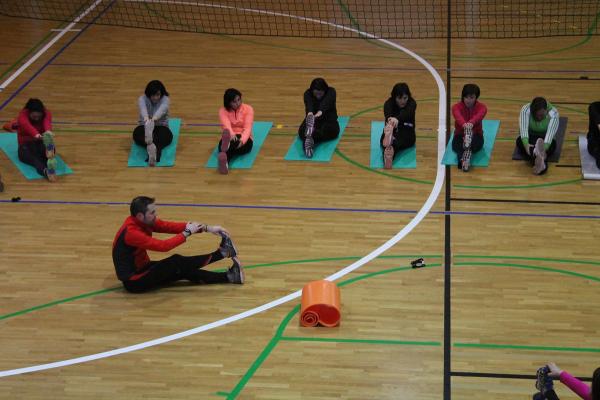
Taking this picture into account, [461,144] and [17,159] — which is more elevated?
[461,144]

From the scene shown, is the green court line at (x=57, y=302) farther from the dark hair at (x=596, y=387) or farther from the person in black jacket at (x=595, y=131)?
the person in black jacket at (x=595, y=131)

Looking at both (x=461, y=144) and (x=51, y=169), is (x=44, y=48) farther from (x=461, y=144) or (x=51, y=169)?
(x=461, y=144)

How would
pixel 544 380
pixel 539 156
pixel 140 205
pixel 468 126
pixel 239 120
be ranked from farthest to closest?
pixel 239 120
pixel 468 126
pixel 539 156
pixel 140 205
pixel 544 380

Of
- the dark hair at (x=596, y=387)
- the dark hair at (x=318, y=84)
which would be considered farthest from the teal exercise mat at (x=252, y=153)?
the dark hair at (x=596, y=387)

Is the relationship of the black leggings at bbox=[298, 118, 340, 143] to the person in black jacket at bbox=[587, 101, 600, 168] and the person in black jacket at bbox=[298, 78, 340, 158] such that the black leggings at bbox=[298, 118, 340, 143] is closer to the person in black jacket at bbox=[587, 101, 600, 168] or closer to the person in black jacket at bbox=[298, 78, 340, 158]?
the person in black jacket at bbox=[298, 78, 340, 158]

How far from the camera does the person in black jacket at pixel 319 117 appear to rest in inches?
377

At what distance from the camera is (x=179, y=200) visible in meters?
8.83

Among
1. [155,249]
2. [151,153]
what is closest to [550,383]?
[155,249]

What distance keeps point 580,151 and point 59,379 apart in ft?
18.8

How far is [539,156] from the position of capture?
896cm

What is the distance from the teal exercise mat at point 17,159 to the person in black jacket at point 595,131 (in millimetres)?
5300

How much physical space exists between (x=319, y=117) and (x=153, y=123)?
174 centimetres

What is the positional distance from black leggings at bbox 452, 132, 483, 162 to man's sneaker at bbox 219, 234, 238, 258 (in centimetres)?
307

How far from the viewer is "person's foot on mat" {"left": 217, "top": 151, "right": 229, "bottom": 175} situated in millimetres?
9266
